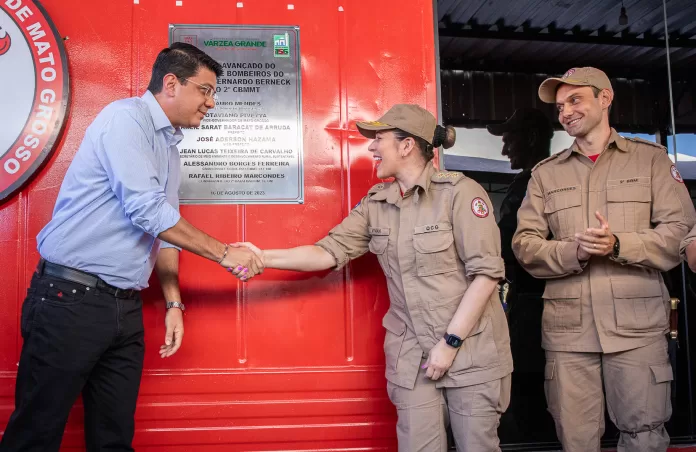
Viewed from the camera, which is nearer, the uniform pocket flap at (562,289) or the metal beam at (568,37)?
the uniform pocket flap at (562,289)

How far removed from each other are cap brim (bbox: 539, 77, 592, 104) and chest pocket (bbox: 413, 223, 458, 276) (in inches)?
33.2

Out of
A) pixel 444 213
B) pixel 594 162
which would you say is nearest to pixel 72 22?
pixel 444 213

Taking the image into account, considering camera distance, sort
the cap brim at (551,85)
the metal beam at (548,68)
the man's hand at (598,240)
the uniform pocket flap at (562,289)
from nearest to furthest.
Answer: the man's hand at (598,240) < the uniform pocket flap at (562,289) < the cap brim at (551,85) < the metal beam at (548,68)

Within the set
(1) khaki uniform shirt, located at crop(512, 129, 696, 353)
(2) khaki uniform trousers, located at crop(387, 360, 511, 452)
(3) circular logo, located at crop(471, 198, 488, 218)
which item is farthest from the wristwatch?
(1) khaki uniform shirt, located at crop(512, 129, 696, 353)

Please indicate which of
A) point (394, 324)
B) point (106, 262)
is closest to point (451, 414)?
point (394, 324)

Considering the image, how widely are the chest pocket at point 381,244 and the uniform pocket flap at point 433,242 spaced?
148mm

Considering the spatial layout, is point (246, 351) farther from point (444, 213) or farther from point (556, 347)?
point (556, 347)

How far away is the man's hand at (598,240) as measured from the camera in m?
2.08

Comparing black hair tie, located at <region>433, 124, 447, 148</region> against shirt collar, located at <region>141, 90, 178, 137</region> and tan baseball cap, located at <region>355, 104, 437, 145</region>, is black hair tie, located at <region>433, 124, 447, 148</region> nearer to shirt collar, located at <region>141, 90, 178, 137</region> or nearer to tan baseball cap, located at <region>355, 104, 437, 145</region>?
tan baseball cap, located at <region>355, 104, 437, 145</region>

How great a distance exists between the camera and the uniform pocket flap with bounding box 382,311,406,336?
2.17 m

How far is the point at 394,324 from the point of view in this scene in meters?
2.21

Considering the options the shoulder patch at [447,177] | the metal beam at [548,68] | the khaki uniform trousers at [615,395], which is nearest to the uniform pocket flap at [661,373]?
the khaki uniform trousers at [615,395]

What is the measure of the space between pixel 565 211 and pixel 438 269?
66 centimetres

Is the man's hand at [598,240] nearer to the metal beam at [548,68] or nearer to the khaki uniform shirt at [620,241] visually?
the khaki uniform shirt at [620,241]
